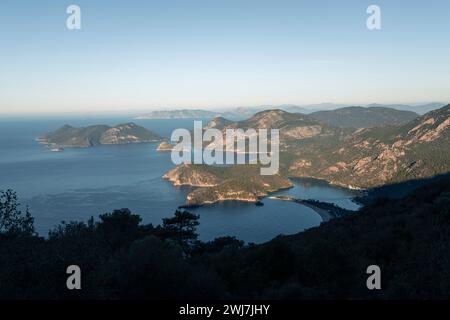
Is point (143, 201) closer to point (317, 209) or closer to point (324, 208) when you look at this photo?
point (317, 209)

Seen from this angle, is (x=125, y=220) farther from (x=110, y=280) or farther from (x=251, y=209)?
(x=251, y=209)

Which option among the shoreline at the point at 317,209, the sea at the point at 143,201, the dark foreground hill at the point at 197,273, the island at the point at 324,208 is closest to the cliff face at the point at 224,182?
the sea at the point at 143,201

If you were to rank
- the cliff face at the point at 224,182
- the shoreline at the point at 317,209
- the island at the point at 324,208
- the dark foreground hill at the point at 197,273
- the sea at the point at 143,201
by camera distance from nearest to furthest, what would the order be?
the dark foreground hill at the point at 197,273
the sea at the point at 143,201
the shoreline at the point at 317,209
the island at the point at 324,208
the cliff face at the point at 224,182

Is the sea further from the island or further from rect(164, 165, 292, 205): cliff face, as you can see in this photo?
rect(164, 165, 292, 205): cliff face

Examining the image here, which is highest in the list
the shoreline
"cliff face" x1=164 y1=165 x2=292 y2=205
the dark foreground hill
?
the dark foreground hill

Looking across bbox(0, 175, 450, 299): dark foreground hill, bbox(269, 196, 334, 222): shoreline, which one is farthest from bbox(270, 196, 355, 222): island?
bbox(0, 175, 450, 299): dark foreground hill

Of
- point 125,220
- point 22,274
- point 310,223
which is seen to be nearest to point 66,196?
point 310,223

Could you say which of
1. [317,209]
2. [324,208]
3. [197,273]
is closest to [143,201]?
[317,209]

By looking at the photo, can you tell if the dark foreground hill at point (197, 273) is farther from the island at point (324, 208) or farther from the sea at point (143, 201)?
the island at point (324, 208)
